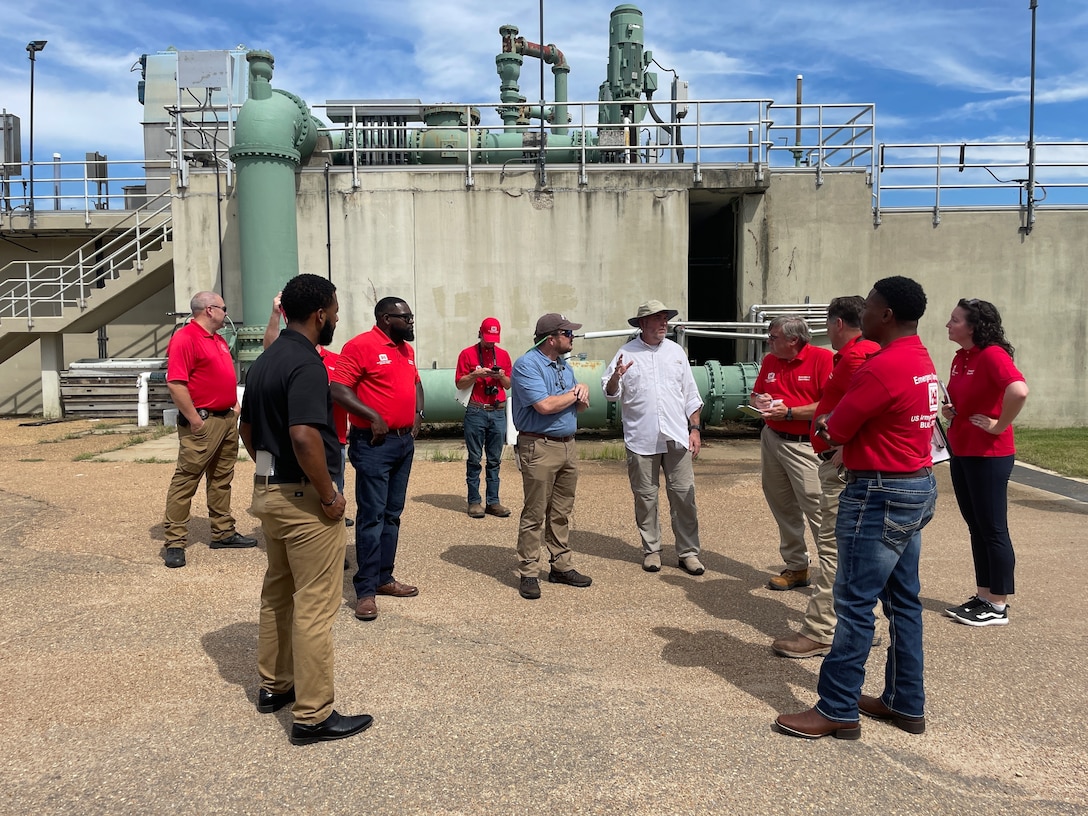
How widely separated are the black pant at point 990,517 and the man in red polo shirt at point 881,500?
170 centimetres

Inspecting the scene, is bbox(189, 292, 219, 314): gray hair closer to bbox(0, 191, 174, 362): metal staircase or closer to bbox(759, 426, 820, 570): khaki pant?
bbox(759, 426, 820, 570): khaki pant

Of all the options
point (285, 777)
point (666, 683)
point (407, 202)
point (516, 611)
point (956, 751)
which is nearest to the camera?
point (285, 777)

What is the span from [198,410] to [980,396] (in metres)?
5.58

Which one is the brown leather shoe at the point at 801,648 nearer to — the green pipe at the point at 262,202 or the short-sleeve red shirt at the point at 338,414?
the short-sleeve red shirt at the point at 338,414

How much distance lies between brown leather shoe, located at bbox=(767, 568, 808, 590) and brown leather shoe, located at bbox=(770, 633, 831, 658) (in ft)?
4.06

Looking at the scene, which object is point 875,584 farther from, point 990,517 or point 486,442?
point 486,442

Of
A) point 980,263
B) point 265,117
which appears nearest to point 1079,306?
point 980,263

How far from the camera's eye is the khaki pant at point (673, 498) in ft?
20.0

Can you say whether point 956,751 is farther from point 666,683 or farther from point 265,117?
point 265,117

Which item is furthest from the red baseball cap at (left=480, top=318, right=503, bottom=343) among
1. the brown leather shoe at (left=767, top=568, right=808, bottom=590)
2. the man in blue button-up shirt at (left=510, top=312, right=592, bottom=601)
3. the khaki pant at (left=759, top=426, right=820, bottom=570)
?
the brown leather shoe at (left=767, top=568, right=808, bottom=590)

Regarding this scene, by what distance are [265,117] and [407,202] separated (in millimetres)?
2786

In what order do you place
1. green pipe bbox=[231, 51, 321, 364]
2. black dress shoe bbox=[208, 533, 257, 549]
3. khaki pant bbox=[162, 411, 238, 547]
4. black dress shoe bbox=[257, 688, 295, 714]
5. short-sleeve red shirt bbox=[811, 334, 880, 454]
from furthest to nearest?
green pipe bbox=[231, 51, 321, 364]
black dress shoe bbox=[208, 533, 257, 549]
khaki pant bbox=[162, 411, 238, 547]
short-sleeve red shirt bbox=[811, 334, 880, 454]
black dress shoe bbox=[257, 688, 295, 714]

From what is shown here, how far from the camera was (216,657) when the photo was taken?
4.34 metres

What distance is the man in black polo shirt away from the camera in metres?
3.36
